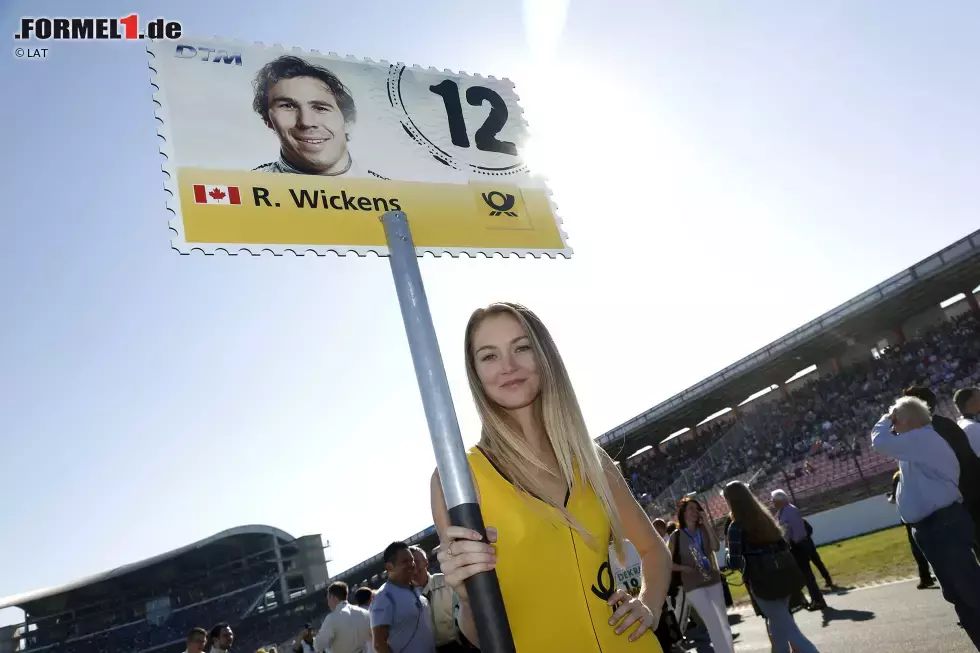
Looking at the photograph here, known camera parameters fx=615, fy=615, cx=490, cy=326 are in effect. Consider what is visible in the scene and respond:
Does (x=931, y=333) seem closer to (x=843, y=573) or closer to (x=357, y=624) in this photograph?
(x=843, y=573)

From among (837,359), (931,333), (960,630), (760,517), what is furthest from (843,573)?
(837,359)

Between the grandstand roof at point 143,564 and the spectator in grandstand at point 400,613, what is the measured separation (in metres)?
47.5

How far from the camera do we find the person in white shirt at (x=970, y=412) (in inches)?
183

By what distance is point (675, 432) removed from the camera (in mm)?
37062

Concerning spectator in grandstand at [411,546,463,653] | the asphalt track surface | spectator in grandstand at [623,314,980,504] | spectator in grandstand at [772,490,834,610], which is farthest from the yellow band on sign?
spectator in grandstand at [623,314,980,504]

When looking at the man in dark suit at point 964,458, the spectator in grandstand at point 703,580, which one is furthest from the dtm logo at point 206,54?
the spectator in grandstand at point 703,580

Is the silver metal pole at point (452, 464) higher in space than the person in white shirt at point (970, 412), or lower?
higher

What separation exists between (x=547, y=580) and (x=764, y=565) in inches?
160

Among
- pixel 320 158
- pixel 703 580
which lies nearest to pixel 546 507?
pixel 320 158

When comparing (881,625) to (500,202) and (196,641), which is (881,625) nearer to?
(500,202)

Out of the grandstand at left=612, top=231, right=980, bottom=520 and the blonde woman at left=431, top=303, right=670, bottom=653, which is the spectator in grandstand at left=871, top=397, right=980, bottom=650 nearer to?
the blonde woman at left=431, top=303, right=670, bottom=653

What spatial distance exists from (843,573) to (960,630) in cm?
612

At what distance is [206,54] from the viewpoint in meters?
1.78

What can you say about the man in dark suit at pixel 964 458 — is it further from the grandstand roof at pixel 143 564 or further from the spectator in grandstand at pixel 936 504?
the grandstand roof at pixel 143 564
